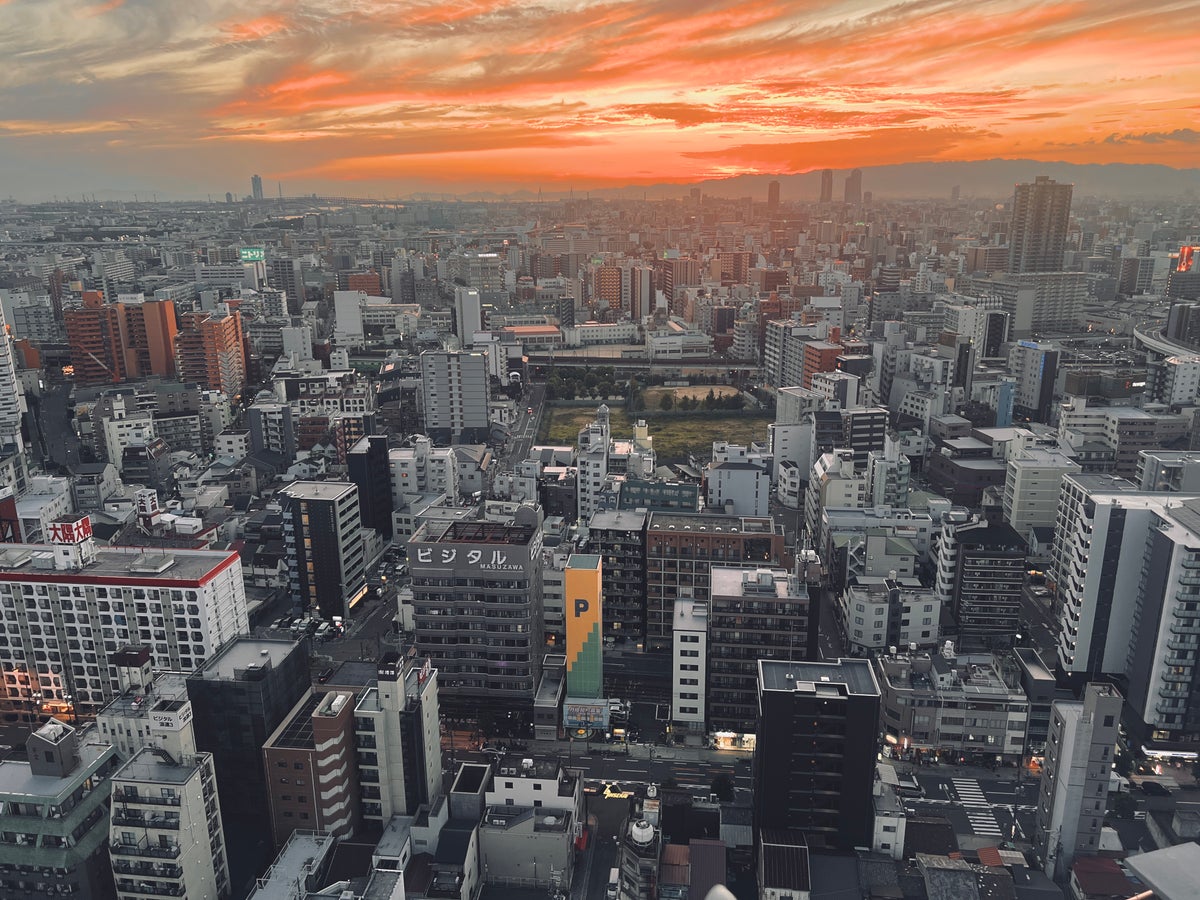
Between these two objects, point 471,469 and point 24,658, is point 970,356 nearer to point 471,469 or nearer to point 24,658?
point 471,469

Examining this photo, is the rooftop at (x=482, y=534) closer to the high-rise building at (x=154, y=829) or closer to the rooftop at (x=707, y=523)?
the rooftop at (x=707, y=523)

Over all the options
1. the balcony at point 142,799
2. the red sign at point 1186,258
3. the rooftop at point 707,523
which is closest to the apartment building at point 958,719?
the rooftop at point 707,523

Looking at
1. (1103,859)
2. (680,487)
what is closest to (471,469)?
(680,487)

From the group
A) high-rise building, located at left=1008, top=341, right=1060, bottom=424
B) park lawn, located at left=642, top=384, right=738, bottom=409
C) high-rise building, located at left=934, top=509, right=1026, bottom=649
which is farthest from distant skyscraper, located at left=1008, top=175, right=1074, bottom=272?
high-rise building, located at left=934, top=509, right=1026, bottom=649

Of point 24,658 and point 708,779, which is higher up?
point 24,658

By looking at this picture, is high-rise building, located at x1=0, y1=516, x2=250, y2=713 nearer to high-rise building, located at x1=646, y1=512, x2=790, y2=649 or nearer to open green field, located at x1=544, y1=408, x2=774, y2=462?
high-rise building, located at x1=646, y1=512, x2=790, y2=649

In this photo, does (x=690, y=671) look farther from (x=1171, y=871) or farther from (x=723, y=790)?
(x=1171, y=871)
